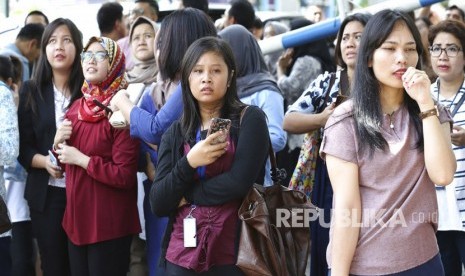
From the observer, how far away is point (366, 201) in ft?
11.2

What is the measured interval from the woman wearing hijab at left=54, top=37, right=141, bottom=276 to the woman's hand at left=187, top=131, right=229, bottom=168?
1.25m

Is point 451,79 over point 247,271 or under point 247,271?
over

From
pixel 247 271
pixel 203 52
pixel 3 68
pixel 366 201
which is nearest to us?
pixel 366 201

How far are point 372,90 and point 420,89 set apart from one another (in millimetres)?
227

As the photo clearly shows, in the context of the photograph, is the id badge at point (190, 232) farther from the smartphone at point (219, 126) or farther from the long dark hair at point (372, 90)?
the long dark hair at point (372, 90)

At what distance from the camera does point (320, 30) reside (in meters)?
6.93

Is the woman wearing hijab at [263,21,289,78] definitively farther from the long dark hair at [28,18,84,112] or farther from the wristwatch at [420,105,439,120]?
the wristwatch at [420,105,439,120]

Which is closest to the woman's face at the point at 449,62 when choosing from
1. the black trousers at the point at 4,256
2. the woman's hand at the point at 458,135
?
the woman's hand at the point at 458,135

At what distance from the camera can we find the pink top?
3348 millimetres

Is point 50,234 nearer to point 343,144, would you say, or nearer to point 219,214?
point 219,214

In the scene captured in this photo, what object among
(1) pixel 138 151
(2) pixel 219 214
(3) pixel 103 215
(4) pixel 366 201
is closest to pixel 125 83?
(1) pixel 138 151

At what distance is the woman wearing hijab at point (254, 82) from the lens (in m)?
5.29

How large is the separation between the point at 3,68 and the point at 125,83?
0.92 meters

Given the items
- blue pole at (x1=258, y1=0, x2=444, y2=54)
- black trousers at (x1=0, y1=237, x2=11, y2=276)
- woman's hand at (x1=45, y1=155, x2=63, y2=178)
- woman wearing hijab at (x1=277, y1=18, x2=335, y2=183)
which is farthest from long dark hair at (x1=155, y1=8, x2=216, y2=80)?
woman wearing hijab at (x1=277, y1=18, x2=335, y2=183)
